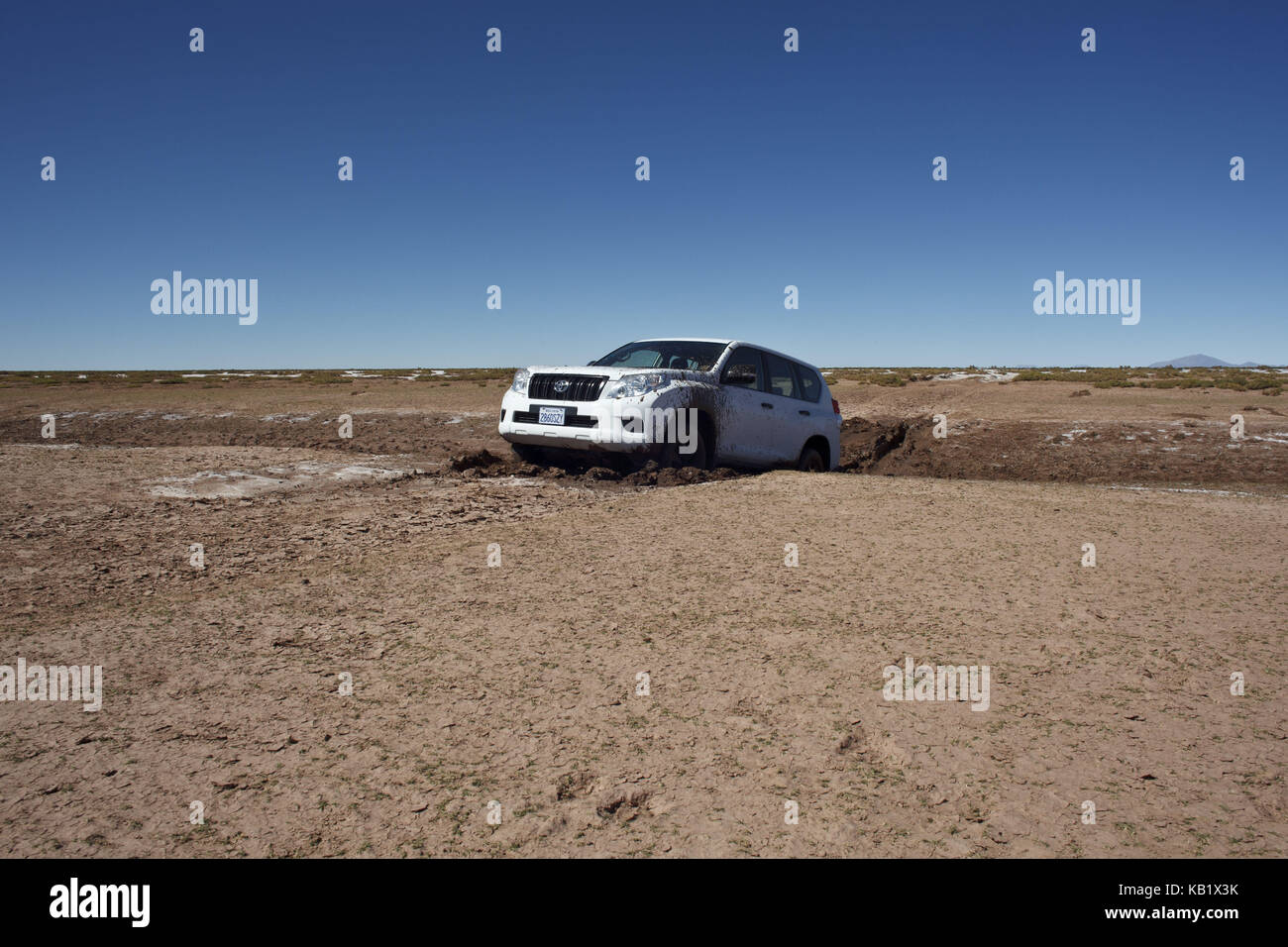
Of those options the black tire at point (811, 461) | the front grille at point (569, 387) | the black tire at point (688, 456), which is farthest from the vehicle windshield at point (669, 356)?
the black tire at point (811, 461)

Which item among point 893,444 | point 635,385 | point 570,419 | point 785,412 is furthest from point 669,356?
point 893,444

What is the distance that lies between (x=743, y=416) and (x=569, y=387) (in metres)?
2.14

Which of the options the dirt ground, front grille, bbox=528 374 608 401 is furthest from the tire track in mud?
the dirt ground

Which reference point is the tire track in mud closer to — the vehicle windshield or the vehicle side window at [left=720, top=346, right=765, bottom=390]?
the vehicle side window at [left=720, top=346, right=765, bottom=390]

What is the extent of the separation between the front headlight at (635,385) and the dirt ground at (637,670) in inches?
40.2

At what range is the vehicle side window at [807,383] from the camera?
10.6 metres

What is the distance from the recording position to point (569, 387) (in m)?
8.66

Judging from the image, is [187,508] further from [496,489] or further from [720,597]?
[720,597]

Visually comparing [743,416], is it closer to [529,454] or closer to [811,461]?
[811,461]

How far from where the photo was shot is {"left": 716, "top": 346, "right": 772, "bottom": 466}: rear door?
30.1 ft

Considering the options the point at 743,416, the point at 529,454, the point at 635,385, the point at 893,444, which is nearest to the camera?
the point at 635,385

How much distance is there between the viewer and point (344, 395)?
24.5 metres
